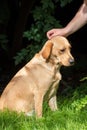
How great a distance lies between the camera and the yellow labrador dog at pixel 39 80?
5.91 m

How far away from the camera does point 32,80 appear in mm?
6031

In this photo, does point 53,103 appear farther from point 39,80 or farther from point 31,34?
point 31,34

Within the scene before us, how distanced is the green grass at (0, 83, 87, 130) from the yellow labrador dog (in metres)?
0.17

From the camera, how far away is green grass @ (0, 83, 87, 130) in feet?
18.0

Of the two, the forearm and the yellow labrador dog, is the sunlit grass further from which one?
the forearm

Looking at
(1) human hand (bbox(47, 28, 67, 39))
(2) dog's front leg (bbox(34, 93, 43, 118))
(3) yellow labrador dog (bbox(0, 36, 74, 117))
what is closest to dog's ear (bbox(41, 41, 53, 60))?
(3) yellow labrador dog (bbox(0, 36, 74, 117))

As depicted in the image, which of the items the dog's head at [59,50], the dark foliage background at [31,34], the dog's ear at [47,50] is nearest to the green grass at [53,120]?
the dog's head at [59,50]

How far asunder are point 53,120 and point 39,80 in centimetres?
49

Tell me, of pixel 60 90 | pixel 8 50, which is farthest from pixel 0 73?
pixel 60 90

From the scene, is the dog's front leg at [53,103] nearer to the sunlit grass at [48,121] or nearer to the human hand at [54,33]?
the sunlit grass at [48,121]

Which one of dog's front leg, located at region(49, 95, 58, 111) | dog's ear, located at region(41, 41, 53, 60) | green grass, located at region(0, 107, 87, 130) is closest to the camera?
green grass, located at region(0, 107, 87, 130)

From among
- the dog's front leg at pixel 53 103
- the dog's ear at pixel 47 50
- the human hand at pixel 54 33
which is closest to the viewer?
the dog's ear at pixel 47 50

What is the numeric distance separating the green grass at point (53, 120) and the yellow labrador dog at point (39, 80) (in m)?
0.17

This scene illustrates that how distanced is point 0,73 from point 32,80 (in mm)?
2811
